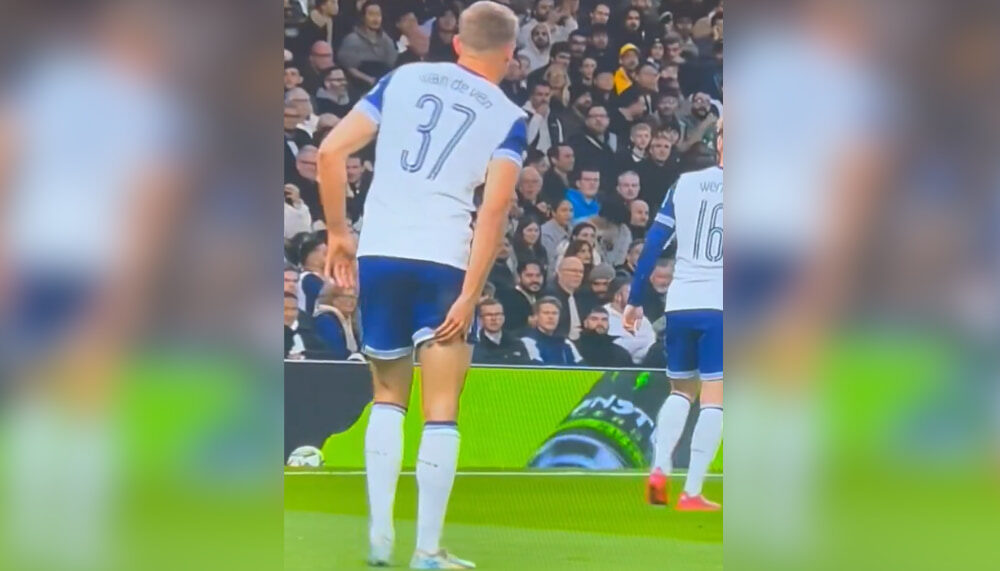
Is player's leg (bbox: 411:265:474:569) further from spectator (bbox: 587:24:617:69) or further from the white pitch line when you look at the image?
spectator (bbox: 587:24:617:69)

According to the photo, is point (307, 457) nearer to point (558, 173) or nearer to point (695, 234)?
point (558, 173)

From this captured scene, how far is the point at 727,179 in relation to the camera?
1.02m

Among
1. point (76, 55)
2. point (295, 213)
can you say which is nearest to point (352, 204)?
point (295, 213)

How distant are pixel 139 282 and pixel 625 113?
2030mm

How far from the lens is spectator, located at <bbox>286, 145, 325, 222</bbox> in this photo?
7.83ft

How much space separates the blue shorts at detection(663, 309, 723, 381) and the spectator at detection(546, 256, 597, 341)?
0.82ft

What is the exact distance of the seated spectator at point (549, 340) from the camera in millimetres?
2744

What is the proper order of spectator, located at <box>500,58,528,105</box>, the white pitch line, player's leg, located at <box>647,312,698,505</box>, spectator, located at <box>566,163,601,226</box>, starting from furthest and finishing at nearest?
spectator, located at <box>566,163,601,226</box>, player's leg, located at <box>647,312,698,505</box>, spectator, located at <box>500,58,528,105</box>, the white pitch line

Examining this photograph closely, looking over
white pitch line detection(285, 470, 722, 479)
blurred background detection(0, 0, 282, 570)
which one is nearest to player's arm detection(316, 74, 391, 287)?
white pitch line detection(285, 470, 722, 479)

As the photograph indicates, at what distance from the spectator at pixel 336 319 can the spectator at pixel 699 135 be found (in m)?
1.04

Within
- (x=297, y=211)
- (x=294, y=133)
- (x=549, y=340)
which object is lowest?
(x=549, y=340)

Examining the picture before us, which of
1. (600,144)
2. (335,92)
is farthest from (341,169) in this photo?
(600,144)

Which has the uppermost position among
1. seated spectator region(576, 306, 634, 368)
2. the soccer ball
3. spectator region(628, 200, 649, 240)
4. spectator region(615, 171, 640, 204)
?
spectator region(615, 171, 640, 204)

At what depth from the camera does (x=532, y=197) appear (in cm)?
265
